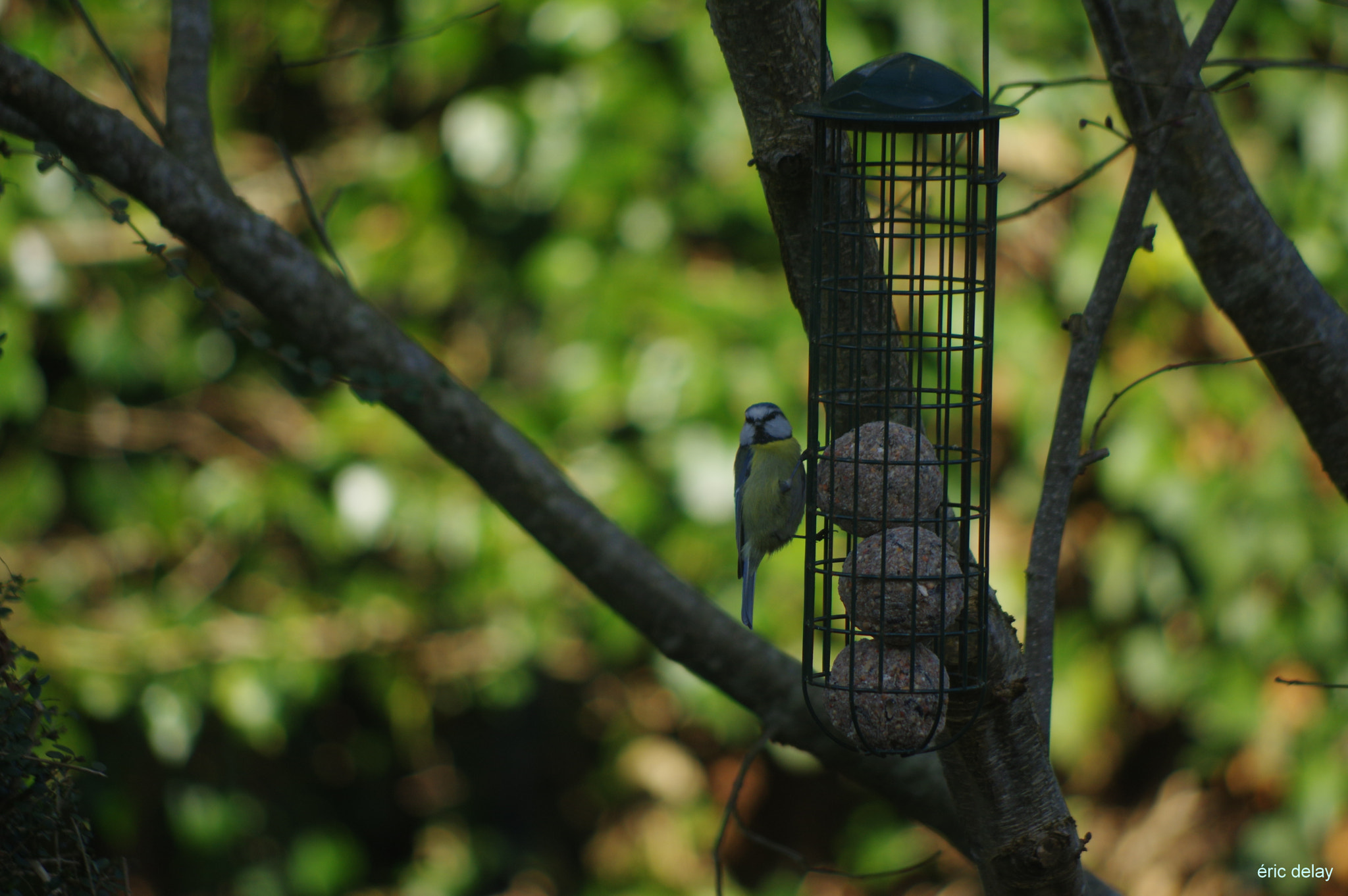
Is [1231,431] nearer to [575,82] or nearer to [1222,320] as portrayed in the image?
[1222,320]

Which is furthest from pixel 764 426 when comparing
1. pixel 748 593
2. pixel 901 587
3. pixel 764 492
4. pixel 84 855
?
pixel 84 855

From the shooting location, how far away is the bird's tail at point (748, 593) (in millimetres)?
2639

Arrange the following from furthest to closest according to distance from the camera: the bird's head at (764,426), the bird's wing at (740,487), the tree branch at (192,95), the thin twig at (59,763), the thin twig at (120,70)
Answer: the bird's wing at (740,487) < the bird's head at (764,426) < the tree branch at (192,95) < the thin twig at (120,70) < the thin twig at (59,763)

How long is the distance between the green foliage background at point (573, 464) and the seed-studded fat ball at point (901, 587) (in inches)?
47.9

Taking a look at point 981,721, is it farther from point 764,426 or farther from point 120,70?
point 120,70

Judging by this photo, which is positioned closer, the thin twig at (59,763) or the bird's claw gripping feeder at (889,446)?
the thin twig at (59,763)

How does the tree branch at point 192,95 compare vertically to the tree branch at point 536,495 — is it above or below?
above

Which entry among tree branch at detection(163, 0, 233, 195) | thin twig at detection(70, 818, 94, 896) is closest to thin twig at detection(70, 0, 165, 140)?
tree branch at detection(163, 0, 233, 195)

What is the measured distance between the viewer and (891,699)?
167cm

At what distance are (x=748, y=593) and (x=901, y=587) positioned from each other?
102 cm

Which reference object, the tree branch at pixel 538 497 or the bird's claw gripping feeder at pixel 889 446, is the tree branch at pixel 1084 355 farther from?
the tree branch at pixel 538 497

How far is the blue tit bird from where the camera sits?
2.61 m

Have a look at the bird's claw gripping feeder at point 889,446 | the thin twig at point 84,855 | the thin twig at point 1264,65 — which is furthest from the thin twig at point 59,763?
the thin twig at point 1264,65

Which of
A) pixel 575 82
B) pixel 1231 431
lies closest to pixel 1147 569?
pixel 1231 431
